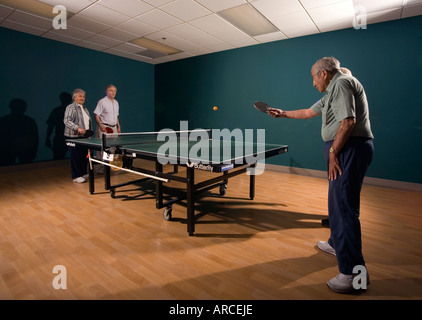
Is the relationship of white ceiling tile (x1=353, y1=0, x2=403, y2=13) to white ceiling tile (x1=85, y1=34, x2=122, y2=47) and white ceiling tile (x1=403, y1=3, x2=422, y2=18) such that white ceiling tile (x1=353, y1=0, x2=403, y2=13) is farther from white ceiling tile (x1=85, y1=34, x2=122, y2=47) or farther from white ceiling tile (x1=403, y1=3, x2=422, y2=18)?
white ceiling tile (x1=85, y1=34, x2=122, y2=47)

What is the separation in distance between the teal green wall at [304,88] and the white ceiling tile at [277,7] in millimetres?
1310

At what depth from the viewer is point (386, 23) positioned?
4.02 metres

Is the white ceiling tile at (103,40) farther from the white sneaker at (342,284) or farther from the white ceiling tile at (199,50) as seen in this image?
the white sneaker at (342,284)

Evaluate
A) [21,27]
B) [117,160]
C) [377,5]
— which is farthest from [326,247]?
[21,27]

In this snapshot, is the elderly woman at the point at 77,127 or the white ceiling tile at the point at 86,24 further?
the white ceiling tile at the point at 86,24

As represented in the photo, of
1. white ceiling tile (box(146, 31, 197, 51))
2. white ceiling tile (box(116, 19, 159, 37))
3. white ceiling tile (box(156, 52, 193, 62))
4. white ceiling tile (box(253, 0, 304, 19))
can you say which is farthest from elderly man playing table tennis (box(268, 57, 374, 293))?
white ceiling tile (box(156, 52, 193, 62))

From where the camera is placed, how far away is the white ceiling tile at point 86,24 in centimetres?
412

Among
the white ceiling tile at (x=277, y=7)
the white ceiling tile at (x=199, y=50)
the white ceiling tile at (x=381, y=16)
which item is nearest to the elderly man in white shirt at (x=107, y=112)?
the white ceiling tile at (x=199, y=50)

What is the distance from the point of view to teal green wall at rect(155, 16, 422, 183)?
13.1 feet

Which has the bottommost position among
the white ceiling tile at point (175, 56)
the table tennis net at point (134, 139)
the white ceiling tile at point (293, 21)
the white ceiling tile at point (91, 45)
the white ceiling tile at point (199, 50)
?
the table tennis net at point (134, 139)
